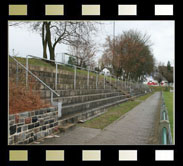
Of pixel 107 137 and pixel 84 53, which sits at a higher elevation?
pixel 84 53

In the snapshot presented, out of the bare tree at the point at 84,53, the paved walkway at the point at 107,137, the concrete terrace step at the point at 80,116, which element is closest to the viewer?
the paved walkway at the point at 107,137

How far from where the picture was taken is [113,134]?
16.9 ft

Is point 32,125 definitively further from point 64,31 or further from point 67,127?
point 64,31

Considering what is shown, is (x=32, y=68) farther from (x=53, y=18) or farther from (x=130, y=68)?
(x=130, y=68)

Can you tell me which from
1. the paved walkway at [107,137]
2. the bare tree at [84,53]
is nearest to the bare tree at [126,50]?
the bare tree at [84,53]

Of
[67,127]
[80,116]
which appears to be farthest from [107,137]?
[80,116]

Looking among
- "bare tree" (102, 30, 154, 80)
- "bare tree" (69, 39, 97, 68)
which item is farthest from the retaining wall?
"bare tree" (102, 30, 154, 80)

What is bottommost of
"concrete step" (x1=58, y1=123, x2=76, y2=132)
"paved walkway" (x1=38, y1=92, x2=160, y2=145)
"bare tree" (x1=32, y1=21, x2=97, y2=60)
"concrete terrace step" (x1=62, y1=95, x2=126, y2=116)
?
"paved walkway" (x1=38, y1=92, x2=160, y2=145)

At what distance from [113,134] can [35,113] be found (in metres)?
2.27

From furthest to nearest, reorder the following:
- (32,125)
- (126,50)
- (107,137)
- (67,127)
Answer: (126,50) < (67,127) < (107,137) < (32,125)

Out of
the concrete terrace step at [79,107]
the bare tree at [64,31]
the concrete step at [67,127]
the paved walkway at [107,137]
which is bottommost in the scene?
the paved walkway at [107,137]

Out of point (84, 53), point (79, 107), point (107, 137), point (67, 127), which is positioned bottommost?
point (107, 137)

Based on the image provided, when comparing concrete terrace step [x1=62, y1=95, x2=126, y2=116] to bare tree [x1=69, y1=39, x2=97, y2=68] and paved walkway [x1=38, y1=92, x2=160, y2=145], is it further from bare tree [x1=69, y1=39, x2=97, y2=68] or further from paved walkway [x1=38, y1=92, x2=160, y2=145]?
bare tree [x1=69, y1=39, x2=97, y2=68]

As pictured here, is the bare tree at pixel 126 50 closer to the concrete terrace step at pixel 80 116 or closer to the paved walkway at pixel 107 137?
the concrete terrace step at pixel 80 116
